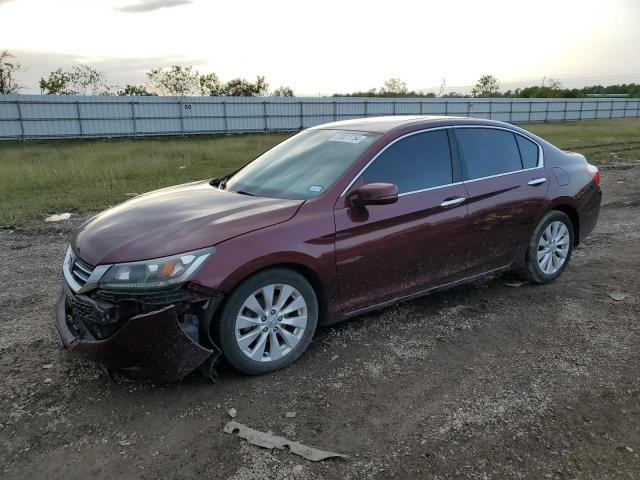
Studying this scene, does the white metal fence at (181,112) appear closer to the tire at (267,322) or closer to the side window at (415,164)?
the side window at (415,164)

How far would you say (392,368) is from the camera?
3.74m

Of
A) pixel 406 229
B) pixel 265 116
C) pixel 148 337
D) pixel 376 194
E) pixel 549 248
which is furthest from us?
pixel 265 116

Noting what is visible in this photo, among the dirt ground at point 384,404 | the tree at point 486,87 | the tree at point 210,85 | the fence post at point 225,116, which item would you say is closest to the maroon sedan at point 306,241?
the dirt ground at point 384,404

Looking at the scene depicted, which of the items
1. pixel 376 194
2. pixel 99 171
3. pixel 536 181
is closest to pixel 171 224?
pixel 376 194

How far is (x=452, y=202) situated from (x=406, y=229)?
540 millimetres

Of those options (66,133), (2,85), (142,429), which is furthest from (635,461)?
(2,85)

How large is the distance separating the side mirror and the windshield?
25 cm

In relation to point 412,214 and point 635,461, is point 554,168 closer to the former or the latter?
point 412,214

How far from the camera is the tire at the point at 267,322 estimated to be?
3367 mm

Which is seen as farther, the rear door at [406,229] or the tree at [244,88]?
the tree at [244,88]

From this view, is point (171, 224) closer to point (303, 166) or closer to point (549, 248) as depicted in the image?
point (303, 166)

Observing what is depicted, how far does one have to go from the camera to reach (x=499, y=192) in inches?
184

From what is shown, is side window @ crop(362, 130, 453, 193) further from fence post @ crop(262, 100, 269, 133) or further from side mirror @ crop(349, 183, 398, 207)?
fence post @ crop(262, 100, 269, 133)

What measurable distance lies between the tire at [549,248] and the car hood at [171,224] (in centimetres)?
251
